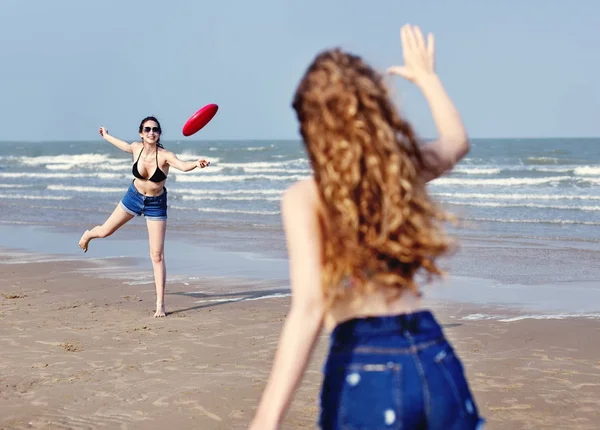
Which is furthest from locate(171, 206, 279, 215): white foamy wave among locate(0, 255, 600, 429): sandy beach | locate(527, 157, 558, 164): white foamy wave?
locate(527, 157, 558, 164): white foamy wave

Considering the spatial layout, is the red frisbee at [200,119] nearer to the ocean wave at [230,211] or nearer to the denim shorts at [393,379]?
the denim shorts at [393,379]

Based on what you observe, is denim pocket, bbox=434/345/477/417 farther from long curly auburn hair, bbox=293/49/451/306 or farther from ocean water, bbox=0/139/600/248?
ocean water, bbox=0/139/600/248

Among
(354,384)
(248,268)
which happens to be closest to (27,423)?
(354,384)

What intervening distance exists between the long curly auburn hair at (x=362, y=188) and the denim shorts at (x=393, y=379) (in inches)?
3.6

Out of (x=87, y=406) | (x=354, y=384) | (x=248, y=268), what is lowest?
(x=248, y=268)

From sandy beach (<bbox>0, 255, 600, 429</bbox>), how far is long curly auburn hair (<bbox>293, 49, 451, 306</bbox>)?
3.30 meters

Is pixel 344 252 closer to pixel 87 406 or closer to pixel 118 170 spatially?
pixel 87 406

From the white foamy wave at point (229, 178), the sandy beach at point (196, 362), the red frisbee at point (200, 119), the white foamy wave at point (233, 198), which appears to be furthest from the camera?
the white foamy wave at point (229, 178)

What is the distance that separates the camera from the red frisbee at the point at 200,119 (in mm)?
9242

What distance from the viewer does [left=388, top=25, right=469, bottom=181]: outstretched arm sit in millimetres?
2172

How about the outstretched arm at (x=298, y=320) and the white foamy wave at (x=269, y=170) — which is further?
the white foamy wave at (x=269, y=170)

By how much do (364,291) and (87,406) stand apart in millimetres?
4003

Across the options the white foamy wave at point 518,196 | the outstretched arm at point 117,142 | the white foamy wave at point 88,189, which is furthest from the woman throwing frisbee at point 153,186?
the white foamy wave at point 88,189

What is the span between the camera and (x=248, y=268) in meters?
11.5
